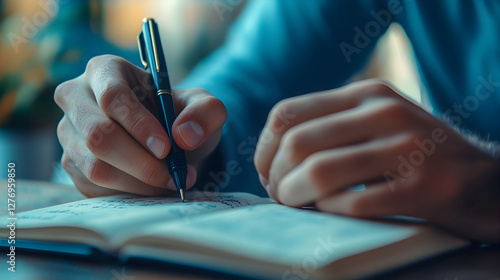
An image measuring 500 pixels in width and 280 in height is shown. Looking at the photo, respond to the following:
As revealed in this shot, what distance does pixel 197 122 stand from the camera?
0.40 meters

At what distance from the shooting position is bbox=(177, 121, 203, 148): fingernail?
1.26ft

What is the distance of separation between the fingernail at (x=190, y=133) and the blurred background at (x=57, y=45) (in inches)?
23.4

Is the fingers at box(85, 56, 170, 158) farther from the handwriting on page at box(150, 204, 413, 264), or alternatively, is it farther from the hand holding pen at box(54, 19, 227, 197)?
the handwriting on page at box(150, 204, 413, 264)

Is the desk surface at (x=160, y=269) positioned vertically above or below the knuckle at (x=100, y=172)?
below

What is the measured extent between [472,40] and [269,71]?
1.18 feet

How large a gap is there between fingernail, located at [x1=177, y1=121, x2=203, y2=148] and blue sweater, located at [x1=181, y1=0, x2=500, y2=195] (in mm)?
141

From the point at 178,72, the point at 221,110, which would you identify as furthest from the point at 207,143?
the point at 178,72

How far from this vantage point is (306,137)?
30 cm

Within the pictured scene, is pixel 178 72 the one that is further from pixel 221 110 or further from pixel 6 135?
pixel 221 110

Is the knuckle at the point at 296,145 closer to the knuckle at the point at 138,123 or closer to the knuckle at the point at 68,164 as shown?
the knuckle at the point at 138,123

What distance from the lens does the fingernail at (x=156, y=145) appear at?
375mm

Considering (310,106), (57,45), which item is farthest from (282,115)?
(57,45)


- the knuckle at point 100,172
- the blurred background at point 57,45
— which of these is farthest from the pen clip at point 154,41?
the blurred background at point 57,45

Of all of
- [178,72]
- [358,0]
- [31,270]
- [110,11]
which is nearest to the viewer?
[31,270]
